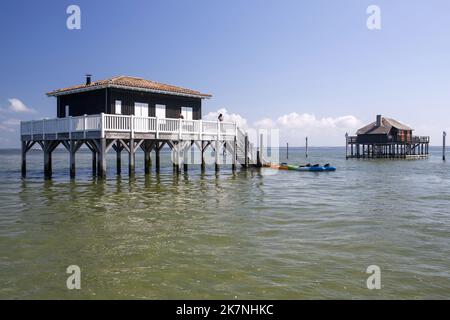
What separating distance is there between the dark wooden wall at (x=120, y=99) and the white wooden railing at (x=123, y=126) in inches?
94.2

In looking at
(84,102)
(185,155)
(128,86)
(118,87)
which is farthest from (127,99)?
(185,155)

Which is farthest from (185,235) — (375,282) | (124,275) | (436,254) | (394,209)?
(394,209)

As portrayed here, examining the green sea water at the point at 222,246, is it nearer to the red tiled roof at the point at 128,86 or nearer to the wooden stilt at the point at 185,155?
the red tiled roof at the point at 128,86

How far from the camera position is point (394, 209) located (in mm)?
15516

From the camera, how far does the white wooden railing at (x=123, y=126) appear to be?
22.5 m

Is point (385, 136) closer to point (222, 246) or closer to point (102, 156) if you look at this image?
point (102, 156)

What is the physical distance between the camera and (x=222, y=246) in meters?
9.55

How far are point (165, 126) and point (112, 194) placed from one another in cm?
752

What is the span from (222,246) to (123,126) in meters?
15.1

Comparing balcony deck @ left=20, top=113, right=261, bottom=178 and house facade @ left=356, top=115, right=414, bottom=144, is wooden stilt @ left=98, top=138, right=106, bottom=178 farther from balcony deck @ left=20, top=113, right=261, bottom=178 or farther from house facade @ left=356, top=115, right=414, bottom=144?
house facade @ left=356, top=115, right=414, bottom=144

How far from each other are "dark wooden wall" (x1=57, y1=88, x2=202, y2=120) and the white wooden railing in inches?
94.2

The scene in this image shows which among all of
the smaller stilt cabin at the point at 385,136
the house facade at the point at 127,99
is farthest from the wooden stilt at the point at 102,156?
the smaller stilt cabin at the point at 385,136

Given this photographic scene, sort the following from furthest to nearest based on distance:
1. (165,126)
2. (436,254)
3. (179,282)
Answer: (165,126) → (436,254) → (179,282)

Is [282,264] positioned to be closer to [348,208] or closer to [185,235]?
[185,235]
